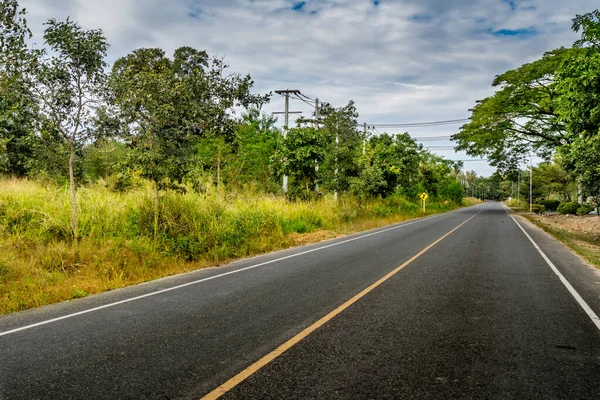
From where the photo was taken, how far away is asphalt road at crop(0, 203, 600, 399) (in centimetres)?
352

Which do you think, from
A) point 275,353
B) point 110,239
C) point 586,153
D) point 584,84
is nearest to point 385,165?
point 586,153

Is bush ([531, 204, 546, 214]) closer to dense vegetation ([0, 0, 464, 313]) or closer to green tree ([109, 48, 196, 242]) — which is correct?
dense vegetation ([0, 0, 464, 313])

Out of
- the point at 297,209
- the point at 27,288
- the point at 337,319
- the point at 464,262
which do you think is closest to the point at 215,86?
the point at 297,209

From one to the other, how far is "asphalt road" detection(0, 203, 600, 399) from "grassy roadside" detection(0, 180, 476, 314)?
97 cm

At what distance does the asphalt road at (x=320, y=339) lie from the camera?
3.52 metres

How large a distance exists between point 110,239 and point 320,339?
7.33 metres

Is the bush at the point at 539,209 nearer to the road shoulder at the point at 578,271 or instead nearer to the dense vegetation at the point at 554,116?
the dense vegetation at the point at 554,116

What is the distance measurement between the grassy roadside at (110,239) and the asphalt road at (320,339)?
972mm

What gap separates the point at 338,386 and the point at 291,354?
0.85 metres

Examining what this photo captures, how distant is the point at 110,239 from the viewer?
9.88 metres

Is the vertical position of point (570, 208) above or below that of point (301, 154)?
below

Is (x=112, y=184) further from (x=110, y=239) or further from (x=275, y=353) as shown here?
(x=275, y=353)

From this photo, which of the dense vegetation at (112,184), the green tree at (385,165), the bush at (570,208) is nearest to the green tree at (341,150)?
the green tree at (385,165)

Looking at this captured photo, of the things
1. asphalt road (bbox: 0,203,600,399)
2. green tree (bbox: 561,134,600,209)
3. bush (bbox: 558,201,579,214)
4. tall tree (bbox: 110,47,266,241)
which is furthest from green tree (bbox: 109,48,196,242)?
bush (bbox: 558,201,579,214)
